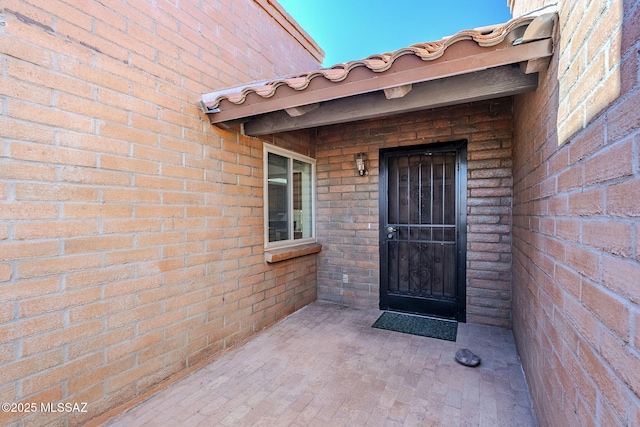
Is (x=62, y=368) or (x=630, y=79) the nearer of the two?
(x=630, y=79)

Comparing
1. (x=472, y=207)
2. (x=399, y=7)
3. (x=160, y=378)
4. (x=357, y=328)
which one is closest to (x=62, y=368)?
(x=160, y=378)

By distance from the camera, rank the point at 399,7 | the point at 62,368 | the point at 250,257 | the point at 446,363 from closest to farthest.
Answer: the point at 62,368 < the point at 446,363 < the point at 250,257 < the point at 399,7

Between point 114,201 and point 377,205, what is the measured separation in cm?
307

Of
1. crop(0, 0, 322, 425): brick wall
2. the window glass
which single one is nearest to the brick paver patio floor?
crop(0, 0, 322, 425): brick wall

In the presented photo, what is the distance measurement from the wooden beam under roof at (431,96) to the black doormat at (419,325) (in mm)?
2491

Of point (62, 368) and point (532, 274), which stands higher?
point (532, 274)

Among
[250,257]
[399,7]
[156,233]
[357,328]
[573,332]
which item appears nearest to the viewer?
[573,332]

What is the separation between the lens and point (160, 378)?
2.32 m

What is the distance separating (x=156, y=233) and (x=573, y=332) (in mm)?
2659

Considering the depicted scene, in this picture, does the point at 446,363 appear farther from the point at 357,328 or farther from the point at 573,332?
the point at 573,332

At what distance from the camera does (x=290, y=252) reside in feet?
12.2

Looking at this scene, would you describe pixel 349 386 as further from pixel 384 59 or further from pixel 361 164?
pixel 361 164

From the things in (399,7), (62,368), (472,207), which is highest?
(399,7)

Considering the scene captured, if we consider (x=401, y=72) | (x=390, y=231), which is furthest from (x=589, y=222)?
(x=390, y=231)
